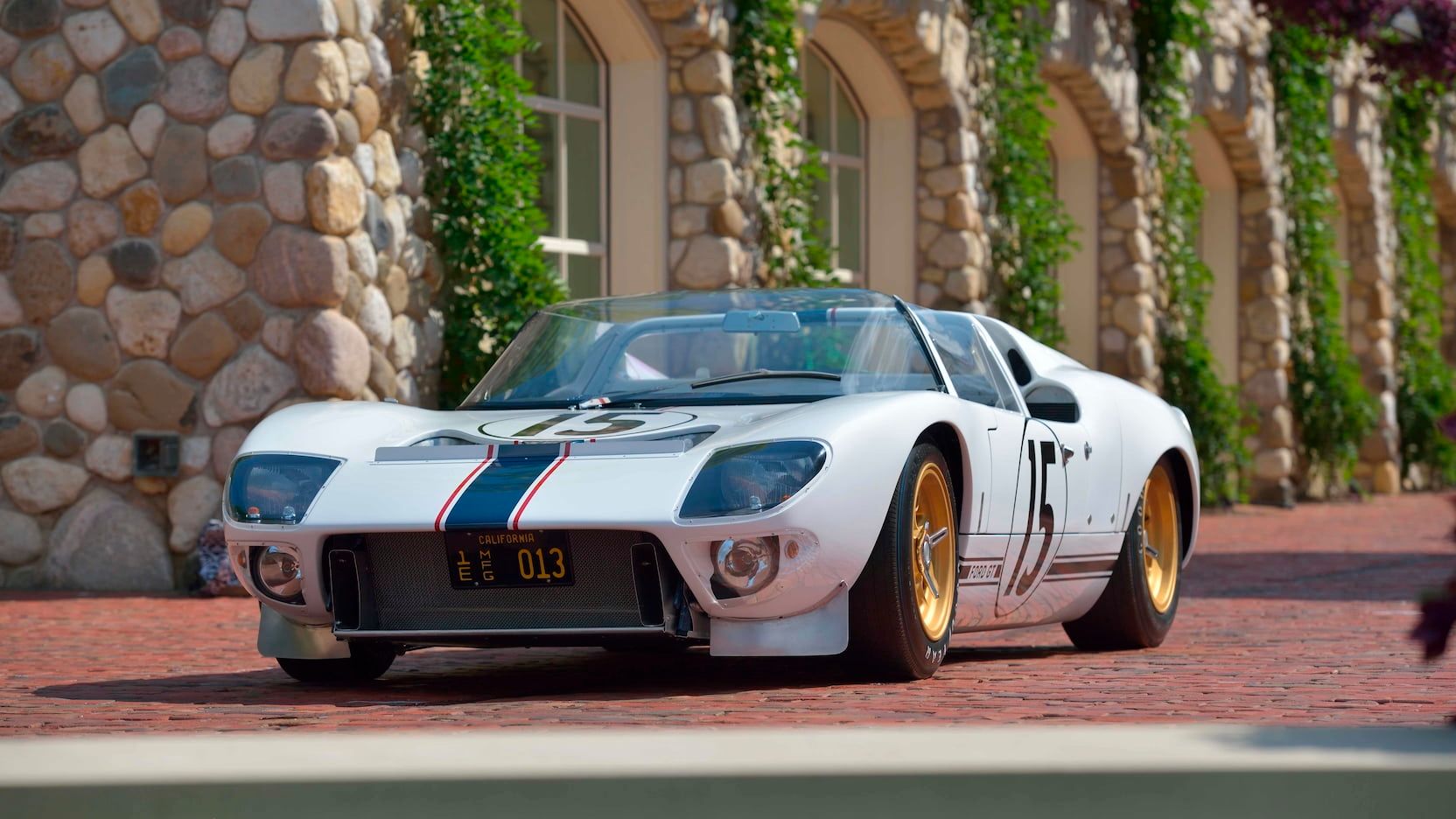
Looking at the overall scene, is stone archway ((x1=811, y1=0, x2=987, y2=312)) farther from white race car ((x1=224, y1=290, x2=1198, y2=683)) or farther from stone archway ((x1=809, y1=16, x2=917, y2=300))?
white race car ((x1=224, y1=290, x2=1198, y2=683))

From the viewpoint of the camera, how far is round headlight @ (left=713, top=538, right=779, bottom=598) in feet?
15.2

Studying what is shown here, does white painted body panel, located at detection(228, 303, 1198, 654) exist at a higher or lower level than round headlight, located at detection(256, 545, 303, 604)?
higher

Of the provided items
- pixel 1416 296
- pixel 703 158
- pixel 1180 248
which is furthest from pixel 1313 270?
pixel 703 158

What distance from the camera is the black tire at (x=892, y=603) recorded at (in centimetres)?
487

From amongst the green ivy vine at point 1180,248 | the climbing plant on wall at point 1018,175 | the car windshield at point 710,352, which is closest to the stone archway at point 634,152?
the climbing plant on wall at point 1018,175

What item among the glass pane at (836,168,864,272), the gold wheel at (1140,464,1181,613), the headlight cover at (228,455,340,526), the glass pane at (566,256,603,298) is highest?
the glass pane at (836,168,864,272)

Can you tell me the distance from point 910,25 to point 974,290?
6.10 feet

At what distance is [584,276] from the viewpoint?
1126cm

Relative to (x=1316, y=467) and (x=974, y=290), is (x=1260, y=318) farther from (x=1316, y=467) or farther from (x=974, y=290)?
(x=974, y=290)

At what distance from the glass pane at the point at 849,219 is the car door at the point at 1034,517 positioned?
773cm

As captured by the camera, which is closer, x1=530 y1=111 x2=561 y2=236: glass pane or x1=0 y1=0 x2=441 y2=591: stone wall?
x1=0 y1=0 x2=441 y2=591: stone wall

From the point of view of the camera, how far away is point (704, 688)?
200 inches

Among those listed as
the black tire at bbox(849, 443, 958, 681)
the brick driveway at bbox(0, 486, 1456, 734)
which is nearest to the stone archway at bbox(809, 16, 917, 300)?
the brick driveway at bbox(0, 486, 1456, 734)

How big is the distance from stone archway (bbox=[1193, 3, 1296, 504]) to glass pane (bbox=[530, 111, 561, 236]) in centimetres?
845
